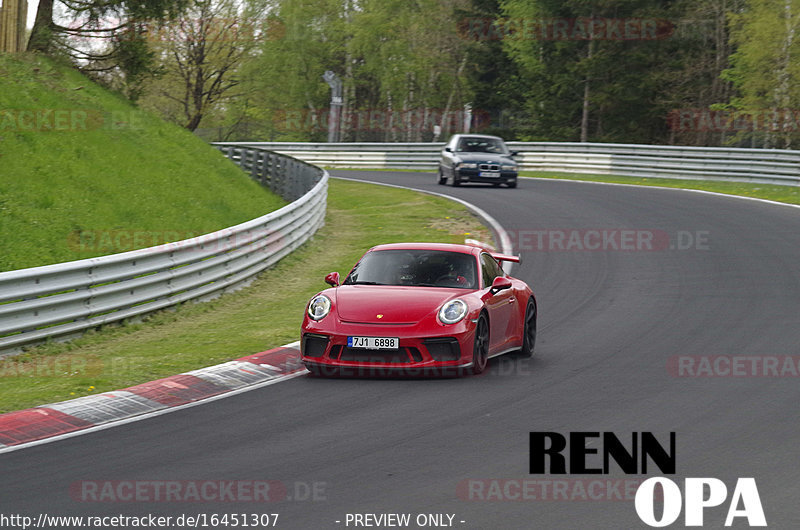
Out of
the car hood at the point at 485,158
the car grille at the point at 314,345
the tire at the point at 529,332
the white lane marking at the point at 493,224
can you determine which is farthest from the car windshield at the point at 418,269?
the car hood at the point at 485,158

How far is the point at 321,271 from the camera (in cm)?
1853

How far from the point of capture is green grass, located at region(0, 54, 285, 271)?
17141 mm

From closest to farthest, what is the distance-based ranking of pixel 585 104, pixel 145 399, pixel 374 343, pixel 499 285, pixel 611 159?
pixel 145 399 < pixel 374 343 < pixel 499 285 < pixel 611 159 < pixel 585 104

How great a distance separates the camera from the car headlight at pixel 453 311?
9789 mm

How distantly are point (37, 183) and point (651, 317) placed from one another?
37.9ft

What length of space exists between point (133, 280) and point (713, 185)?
22379 mm

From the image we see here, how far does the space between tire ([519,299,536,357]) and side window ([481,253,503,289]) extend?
498mm

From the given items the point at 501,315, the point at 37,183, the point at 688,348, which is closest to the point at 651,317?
the point at 688,348

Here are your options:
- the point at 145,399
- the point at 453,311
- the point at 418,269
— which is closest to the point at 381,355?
the point at 453,311

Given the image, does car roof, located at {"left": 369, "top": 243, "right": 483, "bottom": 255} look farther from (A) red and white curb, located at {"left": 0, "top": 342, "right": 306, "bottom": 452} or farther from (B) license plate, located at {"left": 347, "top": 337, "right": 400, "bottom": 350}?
(B) license plate, located at {"left": 347, "top": 337, "right": 400, "bottom": 350}

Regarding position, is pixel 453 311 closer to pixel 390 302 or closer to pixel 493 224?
pixel 390 302

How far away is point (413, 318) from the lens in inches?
385

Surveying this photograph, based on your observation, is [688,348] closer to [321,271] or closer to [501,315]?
[501,315]

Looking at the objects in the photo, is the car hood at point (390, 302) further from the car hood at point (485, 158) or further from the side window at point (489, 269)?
the car hood at point (485, 158)
